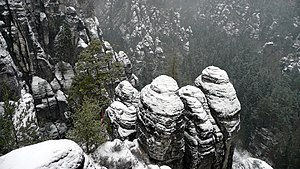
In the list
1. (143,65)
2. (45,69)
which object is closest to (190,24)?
(143,65)

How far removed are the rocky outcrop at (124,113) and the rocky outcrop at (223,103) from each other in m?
7.28

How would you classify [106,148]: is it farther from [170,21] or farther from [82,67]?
[170,21]

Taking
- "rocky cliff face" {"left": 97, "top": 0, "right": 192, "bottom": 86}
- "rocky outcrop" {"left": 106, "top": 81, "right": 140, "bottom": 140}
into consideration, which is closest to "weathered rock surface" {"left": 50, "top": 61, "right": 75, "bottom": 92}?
"rocky outcrop" {"left": 106, "top": 81, "right": 140, "bottom": 140}

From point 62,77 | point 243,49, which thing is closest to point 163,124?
point 62,77

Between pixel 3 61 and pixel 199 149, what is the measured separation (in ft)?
77.8

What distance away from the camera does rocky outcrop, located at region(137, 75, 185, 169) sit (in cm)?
2103

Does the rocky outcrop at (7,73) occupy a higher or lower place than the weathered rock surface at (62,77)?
higher

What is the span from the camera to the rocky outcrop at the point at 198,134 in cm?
2273

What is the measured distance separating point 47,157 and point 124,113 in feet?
60.7

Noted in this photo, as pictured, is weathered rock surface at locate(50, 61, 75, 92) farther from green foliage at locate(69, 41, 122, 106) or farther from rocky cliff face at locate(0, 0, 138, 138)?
green foliage at locate(69, 41, 122, 106)

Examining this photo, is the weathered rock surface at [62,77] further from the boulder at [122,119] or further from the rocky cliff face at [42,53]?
the boulder at [122,119]

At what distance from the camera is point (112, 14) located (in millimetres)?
163000

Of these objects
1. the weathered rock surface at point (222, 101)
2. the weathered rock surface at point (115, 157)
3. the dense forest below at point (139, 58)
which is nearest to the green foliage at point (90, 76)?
the dense forest below at point (139, 58)

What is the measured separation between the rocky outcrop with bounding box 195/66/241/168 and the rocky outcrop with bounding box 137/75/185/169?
4.12 meters
